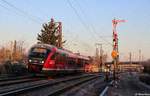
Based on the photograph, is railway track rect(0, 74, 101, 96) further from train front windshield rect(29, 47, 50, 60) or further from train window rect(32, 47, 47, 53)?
train window rect(32, 47, 47, 53)

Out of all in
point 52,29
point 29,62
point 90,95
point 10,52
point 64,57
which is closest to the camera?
point 90,95

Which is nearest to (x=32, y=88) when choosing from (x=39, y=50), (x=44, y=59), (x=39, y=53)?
(x=44, y=59)

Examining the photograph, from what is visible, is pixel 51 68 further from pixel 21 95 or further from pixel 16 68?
pixel 21 95

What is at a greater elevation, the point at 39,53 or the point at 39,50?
the point at 39,50

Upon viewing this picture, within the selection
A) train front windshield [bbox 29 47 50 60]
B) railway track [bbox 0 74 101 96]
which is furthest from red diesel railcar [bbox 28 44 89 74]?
railway track [bbox 0 74 101 96]

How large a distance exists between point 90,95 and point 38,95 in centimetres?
320

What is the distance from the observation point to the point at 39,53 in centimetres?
4422

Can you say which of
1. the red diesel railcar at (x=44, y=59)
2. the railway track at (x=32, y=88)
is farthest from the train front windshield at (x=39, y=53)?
the railway track at (x=32, y=88)

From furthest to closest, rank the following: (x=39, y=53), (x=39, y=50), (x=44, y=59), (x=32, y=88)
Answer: (x=39, y=50) < (x=39, y=53) < (x=44, y=59) < (x=32, y=88)

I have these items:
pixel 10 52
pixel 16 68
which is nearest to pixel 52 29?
pixel 10 52

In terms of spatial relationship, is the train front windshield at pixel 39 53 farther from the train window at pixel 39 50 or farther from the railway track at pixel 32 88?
the railway track at pixel 32 88

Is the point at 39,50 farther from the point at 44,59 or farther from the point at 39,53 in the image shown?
the point at 44,59

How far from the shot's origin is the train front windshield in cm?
4403

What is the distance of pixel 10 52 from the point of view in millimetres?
117562
